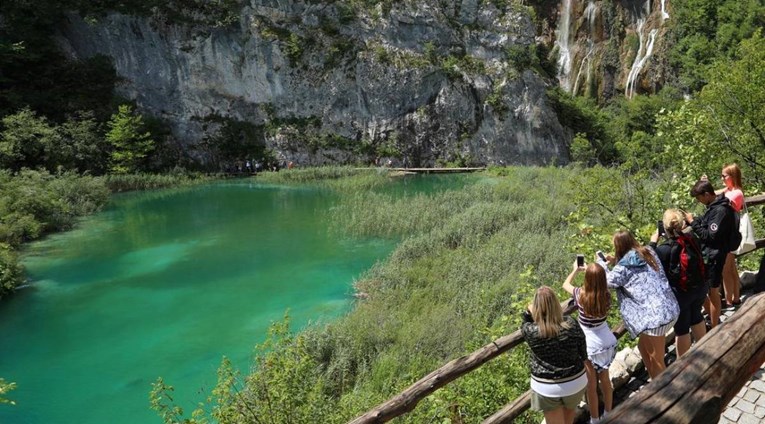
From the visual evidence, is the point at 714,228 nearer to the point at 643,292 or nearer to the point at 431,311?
the point at 643,292

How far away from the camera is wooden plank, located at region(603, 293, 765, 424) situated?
147 centimetres

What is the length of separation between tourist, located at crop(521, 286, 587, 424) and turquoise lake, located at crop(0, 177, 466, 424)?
4921 millimetres

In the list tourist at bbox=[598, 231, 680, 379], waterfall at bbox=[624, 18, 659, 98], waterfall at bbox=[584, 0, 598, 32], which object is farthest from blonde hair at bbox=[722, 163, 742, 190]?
waterfall at bbox=[584, 0, 598, 32]

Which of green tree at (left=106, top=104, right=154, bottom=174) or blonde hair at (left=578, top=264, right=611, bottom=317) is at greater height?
green tree at (left=106, top=104, right=154, bottom=174)

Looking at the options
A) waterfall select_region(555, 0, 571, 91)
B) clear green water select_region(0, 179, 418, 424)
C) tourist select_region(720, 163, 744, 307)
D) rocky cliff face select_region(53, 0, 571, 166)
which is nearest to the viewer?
tourist select_region(720, 163, 744, 307)

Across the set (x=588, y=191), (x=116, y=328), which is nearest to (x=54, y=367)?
(x=116, y=328)

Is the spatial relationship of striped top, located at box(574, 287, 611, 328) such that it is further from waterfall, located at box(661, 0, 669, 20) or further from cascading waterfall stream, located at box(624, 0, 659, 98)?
waterfall, located at box(661, 0, 669, 20)

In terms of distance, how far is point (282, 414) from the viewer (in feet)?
15.7

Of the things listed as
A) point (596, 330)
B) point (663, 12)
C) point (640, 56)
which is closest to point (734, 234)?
point (596, 330)

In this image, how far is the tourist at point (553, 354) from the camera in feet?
10.7

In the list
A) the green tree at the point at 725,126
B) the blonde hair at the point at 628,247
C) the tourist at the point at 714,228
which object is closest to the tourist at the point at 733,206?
the tourist at the point at 714,228

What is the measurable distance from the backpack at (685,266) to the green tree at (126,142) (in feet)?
104

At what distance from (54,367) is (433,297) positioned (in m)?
A: 7.58

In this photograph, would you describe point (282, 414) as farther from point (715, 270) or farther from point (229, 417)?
point (715, 270)
